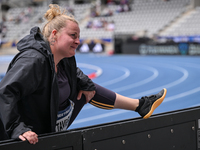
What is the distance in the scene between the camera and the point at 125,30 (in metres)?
25.4

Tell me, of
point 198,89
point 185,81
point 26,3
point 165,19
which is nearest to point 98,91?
point 198,89

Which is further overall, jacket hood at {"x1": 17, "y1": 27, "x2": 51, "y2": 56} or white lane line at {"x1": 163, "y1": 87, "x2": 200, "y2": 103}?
white lane line at {"x1": 163, "y1": 87, "x2": 200, "y2": 103}

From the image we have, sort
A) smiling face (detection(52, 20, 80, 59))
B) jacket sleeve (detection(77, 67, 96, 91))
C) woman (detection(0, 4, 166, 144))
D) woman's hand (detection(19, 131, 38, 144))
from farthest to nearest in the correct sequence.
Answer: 1. jacket sleeve (detection(77, 67, 96, 91))
2. smiling face (detection(52, 20, 80, 59))
3. woman (detection(0, 4, 166, 144))
4. woman's hand (detection(19, 131, 38, 144))

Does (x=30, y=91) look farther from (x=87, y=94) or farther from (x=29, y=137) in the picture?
(x=87, y=94)

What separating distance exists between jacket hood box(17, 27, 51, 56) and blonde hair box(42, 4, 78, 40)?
89 mm

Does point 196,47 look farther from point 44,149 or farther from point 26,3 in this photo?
point 26,3

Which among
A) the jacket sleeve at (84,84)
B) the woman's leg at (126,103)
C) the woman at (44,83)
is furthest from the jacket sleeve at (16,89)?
the woman's leg at (126,103)

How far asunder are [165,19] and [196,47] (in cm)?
823

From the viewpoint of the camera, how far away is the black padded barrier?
1.86 m

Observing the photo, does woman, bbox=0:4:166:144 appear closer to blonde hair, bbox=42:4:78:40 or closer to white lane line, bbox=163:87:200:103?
blonde hair, bbox=42:4:78:40

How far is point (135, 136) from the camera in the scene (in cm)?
225

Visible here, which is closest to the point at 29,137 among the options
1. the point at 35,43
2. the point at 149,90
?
the point at 35,43

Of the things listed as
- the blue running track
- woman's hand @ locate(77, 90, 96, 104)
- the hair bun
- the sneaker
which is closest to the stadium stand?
the blue running track

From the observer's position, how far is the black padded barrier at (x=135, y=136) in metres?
1.86
